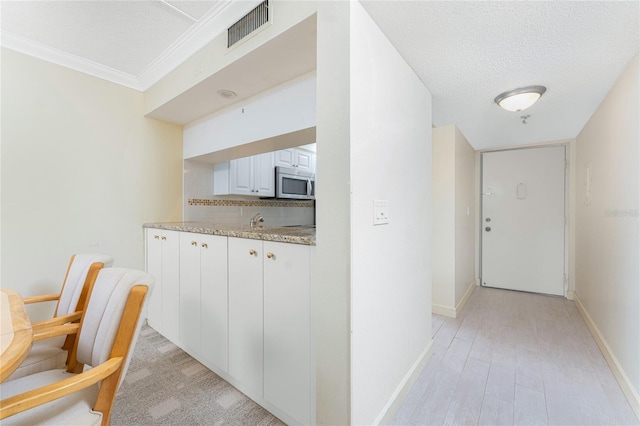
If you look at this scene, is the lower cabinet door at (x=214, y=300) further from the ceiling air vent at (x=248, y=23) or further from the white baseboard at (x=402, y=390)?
the ceiling air vent at (x=248, y=23)

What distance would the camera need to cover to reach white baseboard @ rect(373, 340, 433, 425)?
4.83 feet

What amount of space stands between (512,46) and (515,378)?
2.14 meters

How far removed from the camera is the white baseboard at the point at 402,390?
1472 millimetres

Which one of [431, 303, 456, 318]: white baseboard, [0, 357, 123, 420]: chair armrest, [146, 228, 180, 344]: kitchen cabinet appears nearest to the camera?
[0, 357, 123, 420]: chair armrest

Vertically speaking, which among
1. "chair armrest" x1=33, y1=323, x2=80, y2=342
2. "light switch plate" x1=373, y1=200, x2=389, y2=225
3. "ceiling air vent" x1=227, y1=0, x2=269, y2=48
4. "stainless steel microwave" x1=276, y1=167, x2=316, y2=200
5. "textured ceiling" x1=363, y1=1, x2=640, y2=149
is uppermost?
"ceiling air vent" x1=227, y1=0, x2=269, y2=48

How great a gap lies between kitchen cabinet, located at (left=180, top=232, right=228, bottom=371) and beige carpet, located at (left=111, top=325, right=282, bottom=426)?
127mm

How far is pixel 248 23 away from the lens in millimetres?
1616

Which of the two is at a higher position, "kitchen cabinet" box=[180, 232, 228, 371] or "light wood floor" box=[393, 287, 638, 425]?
"kitchen cabinet" box=[180, 232, 228, 371]

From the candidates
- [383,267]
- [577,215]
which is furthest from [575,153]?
[383,267]

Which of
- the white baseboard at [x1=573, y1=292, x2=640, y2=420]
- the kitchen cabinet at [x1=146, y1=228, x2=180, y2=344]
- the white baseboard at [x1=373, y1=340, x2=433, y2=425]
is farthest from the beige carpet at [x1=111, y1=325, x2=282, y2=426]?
the white baseboard at [x1=573, y1=292, x2=640, y2=420]

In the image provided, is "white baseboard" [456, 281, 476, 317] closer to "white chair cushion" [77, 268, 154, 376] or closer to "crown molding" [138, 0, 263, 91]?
"white chair cushion" [77, 268, 154, 376]

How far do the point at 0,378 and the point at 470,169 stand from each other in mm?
4399

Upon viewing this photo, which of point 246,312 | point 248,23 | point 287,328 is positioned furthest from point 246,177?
point 287,328

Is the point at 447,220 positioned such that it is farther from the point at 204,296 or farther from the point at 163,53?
the point at 163,53
